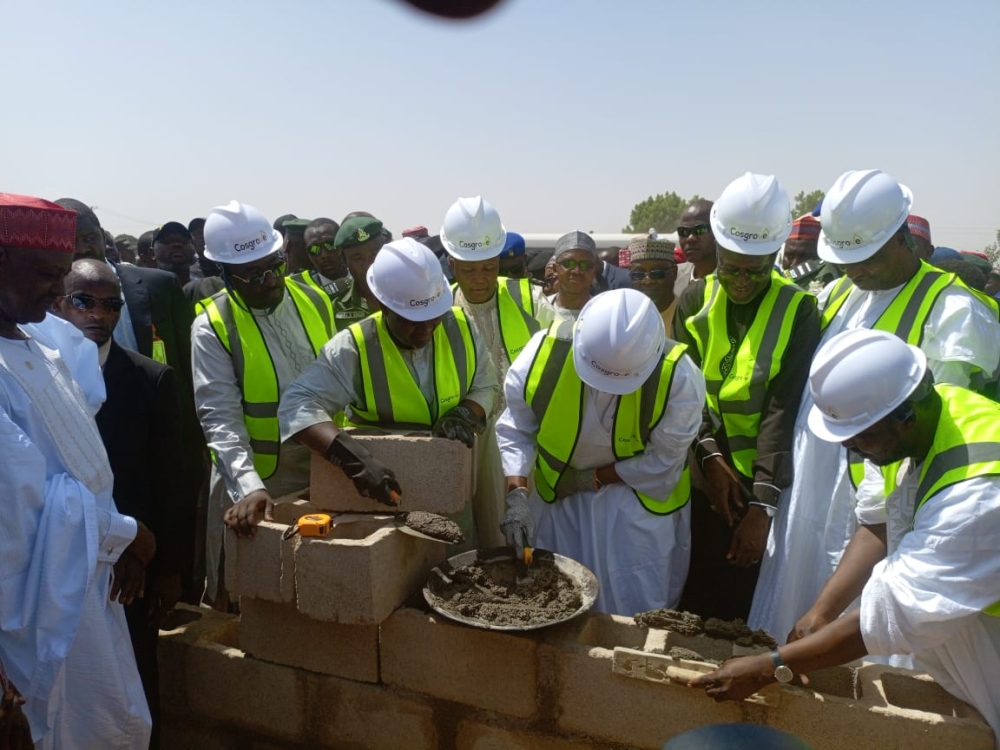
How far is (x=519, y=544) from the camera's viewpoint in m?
3.30

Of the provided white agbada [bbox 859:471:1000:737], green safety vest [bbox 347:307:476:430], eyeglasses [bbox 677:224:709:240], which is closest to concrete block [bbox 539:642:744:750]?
white agbada [bbox 859:471:1000:737]

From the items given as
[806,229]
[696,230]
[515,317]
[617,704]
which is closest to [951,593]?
[617,704]

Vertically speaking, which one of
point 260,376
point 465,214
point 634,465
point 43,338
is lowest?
point 634,465

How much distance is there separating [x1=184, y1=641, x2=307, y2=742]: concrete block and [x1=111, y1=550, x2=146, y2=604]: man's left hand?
0.73m

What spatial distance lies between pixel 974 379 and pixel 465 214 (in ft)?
9.35

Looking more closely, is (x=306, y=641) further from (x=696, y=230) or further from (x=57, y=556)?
(x=696, y=230)

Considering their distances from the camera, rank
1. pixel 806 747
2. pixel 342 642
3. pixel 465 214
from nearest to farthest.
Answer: pixel 806 747
pixel 342 642
pixel 465 214

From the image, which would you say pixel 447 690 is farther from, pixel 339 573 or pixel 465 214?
pixel 465 214

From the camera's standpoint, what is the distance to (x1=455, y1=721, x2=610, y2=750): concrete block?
2.95 meters

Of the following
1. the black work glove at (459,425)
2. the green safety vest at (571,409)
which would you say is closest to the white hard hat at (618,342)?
the green safety vest at (571,409)

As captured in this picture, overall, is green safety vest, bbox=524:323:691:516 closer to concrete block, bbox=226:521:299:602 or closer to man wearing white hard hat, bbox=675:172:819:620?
man wearing white hard hat, bbox=675:172:819:620

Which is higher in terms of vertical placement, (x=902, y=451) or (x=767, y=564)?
(x=902, y=451)

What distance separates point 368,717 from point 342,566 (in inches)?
28.0

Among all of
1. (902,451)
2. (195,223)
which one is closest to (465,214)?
(902,451)
